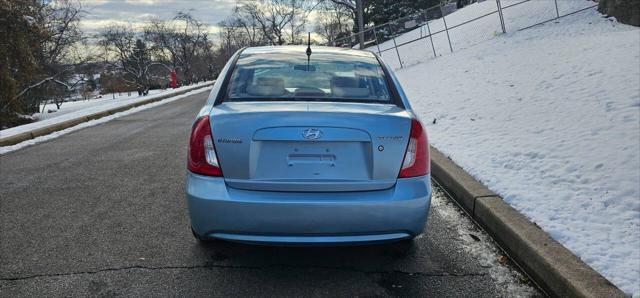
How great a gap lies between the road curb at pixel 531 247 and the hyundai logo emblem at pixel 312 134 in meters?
1.64

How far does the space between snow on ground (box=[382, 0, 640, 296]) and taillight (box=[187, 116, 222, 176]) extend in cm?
239

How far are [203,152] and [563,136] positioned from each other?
161 inches

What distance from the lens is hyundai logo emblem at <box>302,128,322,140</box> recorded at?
8.66ft

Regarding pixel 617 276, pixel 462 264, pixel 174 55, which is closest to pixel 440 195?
pixel 462 264

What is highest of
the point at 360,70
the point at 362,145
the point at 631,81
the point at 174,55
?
the point at 174,55

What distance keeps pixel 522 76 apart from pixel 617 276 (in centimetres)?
634

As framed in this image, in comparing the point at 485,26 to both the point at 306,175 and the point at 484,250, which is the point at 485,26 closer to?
the point at 484,250

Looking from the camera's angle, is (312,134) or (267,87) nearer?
(312,134)

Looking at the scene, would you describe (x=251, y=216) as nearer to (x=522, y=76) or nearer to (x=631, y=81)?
(x=631, y=81)

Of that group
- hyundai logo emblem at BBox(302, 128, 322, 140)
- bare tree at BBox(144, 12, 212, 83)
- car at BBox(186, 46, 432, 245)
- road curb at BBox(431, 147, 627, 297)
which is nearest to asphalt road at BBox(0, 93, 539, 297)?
road curb at BBox(431, 147, 627, 297)

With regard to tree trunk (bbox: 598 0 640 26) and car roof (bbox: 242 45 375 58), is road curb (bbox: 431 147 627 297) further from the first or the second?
tree trunk (bbox: 598 0 640 26)

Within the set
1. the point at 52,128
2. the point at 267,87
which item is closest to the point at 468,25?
the point at 52,128

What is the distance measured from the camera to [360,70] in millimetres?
3662

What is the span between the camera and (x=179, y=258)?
10.8ft
